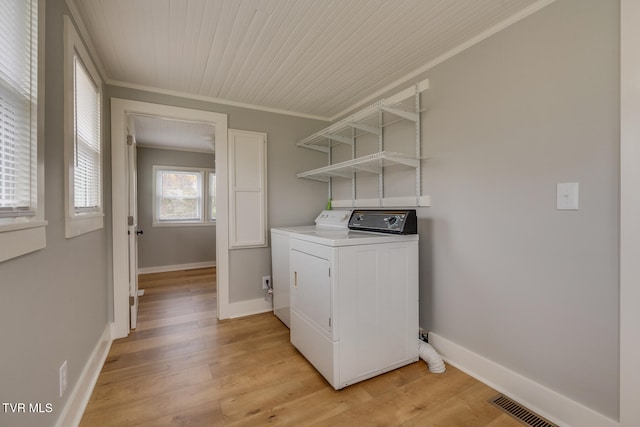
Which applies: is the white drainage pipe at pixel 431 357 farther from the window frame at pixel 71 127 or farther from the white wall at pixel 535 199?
the window frame at pixel 71 127

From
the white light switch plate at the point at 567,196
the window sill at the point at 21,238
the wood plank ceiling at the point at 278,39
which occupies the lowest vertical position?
the window sill at the point at 21,238

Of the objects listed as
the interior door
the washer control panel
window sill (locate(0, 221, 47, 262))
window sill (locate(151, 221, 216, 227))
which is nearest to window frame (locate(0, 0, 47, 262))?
window sill (locate(0, 221, 47, 262))

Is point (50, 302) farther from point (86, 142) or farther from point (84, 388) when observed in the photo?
point (86, 142)

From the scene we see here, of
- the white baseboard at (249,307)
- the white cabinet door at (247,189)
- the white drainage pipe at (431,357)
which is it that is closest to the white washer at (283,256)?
the white baseboard at (249,307)

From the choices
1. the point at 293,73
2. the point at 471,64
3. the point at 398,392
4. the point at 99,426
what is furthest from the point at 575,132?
the point at 99,426

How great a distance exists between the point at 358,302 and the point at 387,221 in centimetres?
63

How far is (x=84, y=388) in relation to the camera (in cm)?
157

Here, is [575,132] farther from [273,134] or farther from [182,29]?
[273,134]

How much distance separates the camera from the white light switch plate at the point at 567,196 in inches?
53.2

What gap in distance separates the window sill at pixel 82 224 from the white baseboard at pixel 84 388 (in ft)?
2.64

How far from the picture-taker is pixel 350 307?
1703 mm

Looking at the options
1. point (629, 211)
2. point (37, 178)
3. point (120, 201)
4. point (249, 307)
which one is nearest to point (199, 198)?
point (120, 201)

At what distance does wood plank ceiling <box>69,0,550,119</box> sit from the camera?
151cm

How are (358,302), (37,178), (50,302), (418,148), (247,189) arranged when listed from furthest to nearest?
(247,189) → (418,148) → (358,302) → (50,302) → (37,178)
